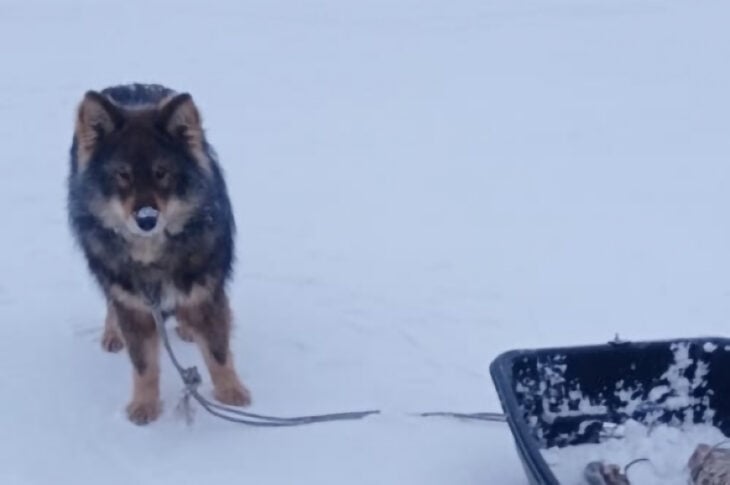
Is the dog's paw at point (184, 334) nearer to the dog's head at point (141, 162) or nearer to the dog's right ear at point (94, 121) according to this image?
the dog's head at point (141, 162)

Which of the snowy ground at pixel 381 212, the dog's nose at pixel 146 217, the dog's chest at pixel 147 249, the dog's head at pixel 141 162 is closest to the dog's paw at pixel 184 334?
the snowy ground at pixel 381 212

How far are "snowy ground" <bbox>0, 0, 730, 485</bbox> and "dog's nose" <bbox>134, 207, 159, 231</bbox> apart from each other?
0.73 metres

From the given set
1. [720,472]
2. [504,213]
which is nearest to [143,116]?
[720,472]

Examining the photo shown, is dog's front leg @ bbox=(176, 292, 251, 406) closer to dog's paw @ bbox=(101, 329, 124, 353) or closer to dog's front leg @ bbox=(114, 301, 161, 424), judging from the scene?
dog's front leg @ bbox=(114, 301, 161, 424)

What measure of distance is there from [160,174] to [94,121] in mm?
254

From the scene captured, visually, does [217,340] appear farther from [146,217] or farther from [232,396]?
[146,217]

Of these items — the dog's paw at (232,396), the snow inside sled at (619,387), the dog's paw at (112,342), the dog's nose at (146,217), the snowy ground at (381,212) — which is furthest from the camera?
the dog's paw at (112,342)

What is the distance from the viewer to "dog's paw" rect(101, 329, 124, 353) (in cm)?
384

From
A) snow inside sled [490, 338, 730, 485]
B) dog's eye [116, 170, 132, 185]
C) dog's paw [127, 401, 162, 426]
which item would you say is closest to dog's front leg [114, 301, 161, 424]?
dog's paw [127, 401, 162, 426]

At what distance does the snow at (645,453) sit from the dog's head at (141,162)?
1343 mm

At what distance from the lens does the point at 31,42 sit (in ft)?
24.9

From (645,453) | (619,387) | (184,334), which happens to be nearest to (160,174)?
(184,334)

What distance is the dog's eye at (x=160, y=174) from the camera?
10.4ft

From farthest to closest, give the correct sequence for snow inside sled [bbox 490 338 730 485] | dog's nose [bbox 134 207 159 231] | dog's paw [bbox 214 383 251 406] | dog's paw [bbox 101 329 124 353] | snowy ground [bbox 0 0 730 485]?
dog's paw [bbox 101 329 124 353] → dog's paw [bbox 214 383 251 406] → snowy ground [bbox 0 0 730 485] → snow inside sled [bbox 490 338 730 485] → dog's nose [bbox 134 207 159 231]
